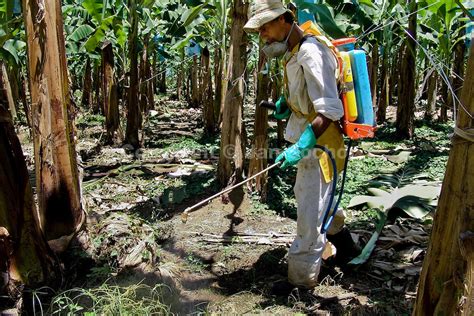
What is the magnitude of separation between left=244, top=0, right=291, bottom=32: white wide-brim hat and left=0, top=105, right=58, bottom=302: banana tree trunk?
1739 mm

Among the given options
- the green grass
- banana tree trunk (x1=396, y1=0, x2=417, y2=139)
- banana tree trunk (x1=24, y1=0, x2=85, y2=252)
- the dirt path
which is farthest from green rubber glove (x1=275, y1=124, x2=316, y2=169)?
banana tree trunk (x1=396, y1=0, x2=417, y2=139)

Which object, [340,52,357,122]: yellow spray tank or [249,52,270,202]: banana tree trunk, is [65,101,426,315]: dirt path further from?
[340,52,357,122]: yellow spray tank

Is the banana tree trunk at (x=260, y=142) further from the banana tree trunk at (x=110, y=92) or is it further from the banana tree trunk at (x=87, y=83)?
the banana tree trunk at (x=87, y=83)

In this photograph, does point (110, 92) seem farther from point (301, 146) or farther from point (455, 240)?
point (455, 240)

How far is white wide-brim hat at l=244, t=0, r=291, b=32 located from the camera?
9.65 ft

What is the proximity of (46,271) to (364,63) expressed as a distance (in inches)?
103

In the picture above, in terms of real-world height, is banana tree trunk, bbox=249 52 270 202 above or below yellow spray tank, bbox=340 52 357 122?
below

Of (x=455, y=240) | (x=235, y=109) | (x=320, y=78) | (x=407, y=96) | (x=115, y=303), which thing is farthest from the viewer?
(x=407, y=96)

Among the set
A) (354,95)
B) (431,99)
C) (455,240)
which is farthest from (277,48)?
(431,99)

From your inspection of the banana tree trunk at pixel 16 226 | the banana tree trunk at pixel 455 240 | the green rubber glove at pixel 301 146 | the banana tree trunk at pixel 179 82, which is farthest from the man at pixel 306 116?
the banana tree trunk at pixel 179 82

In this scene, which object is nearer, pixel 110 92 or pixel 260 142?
pixel 260 142

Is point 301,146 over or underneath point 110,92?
underneath

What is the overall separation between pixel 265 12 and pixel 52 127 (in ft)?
5.59

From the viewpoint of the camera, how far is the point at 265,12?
2.97m
